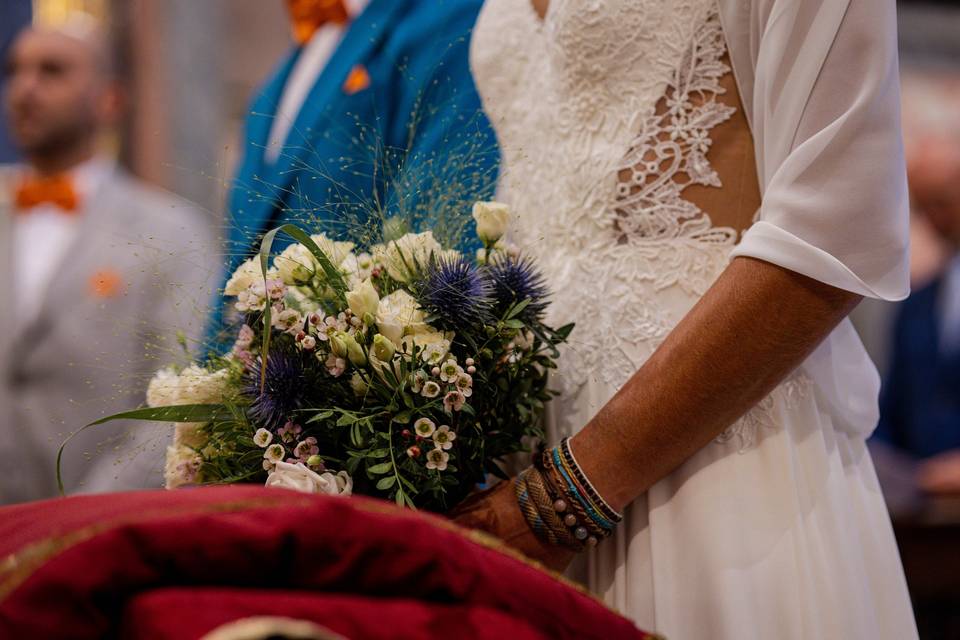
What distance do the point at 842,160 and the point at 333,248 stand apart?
1.56 ft

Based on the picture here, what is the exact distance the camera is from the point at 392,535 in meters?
0.70

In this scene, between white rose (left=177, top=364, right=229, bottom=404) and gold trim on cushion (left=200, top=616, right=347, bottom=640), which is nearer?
gold trim on cushion (left=200, top=616, right=347, bottom=640)

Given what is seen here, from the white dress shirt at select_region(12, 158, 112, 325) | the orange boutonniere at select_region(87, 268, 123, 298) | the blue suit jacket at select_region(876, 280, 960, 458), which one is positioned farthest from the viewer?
the blue suit jacket at select_region(876, 280, 960, 458)

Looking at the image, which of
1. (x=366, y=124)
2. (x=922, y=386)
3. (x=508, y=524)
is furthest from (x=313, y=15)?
(x=922, y=386)

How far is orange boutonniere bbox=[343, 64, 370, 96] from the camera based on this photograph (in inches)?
69.2

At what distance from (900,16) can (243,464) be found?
4.55m

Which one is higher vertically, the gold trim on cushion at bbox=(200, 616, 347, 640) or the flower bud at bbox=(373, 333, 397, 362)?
the gold trim on cushion at bbox=(200, 616, 347, 640)

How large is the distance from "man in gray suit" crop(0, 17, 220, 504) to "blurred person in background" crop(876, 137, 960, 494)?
2.31 metres

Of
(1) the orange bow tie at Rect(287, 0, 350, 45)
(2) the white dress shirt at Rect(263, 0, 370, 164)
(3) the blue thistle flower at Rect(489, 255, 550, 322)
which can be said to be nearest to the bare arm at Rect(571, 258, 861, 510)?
(3) the blue thistle flower at Rect(489, 255, 550, 322)

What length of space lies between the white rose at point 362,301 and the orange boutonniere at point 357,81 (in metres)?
0.85

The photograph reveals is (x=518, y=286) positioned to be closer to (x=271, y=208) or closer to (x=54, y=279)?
(x=271, y=208)

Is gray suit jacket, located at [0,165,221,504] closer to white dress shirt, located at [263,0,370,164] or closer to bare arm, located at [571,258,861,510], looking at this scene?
white dress shirt, located at [263,0,370,164]

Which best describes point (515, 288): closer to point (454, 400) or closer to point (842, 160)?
point (454, 400)

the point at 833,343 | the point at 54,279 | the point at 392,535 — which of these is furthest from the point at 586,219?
the point at 54,279
